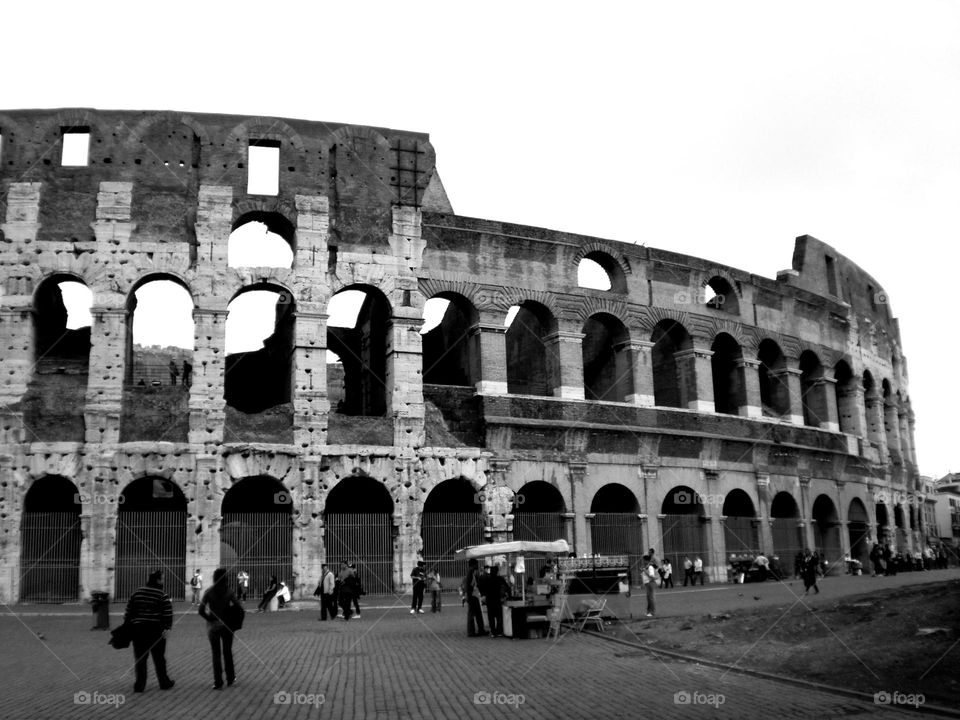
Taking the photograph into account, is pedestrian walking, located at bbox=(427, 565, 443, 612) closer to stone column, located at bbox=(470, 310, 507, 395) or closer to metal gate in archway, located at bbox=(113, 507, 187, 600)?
metal gate in archway, located at bbox=(113, 507, 187, 600)

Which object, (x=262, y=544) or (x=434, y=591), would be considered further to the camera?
(x=262, y=544)

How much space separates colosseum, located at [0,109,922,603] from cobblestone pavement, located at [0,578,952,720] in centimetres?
712

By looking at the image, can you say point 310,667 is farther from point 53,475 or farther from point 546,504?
point 546,504

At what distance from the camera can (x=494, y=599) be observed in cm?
1468

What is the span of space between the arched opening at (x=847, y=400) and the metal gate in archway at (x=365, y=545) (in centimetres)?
1907

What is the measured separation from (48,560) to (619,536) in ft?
46.2

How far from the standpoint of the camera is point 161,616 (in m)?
9.55

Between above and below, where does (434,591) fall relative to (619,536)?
below

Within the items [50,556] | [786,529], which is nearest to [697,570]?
[786,529]
